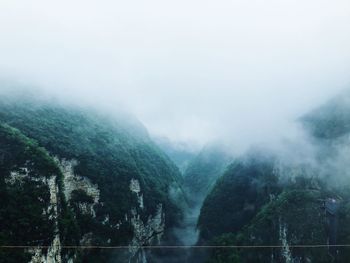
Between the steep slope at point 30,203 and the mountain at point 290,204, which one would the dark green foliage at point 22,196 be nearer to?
the steep slope at point 30,203

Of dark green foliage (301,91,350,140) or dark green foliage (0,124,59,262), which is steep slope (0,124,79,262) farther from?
dark green foliage (301,91,350,140)

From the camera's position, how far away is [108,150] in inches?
5246

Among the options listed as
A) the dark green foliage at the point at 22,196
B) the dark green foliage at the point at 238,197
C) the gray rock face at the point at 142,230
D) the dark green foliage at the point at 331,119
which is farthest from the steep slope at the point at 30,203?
the dark green foliage at the point at 331,119

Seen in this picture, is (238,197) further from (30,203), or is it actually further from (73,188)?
(30,203)

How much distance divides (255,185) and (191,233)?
27439 millimetres

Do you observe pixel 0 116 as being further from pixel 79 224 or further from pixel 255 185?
pixel 255 185

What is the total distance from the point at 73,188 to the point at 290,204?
199ft

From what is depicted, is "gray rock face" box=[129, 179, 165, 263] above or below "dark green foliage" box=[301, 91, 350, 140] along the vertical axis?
below

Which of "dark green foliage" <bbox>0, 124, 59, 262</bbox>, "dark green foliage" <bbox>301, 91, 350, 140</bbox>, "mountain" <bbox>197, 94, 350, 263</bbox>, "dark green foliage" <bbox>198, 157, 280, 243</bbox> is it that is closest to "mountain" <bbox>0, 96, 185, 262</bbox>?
"dark green foliage" <bbox>0, 124, 59, 262</bbox>

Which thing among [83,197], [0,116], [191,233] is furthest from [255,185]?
[0,116]

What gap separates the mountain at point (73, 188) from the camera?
85.2m

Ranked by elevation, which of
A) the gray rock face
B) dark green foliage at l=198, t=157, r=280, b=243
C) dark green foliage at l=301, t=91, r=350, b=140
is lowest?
the gray rock face

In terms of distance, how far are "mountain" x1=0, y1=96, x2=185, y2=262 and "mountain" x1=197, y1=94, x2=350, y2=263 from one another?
19226 mm

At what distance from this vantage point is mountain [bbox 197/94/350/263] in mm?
109750
